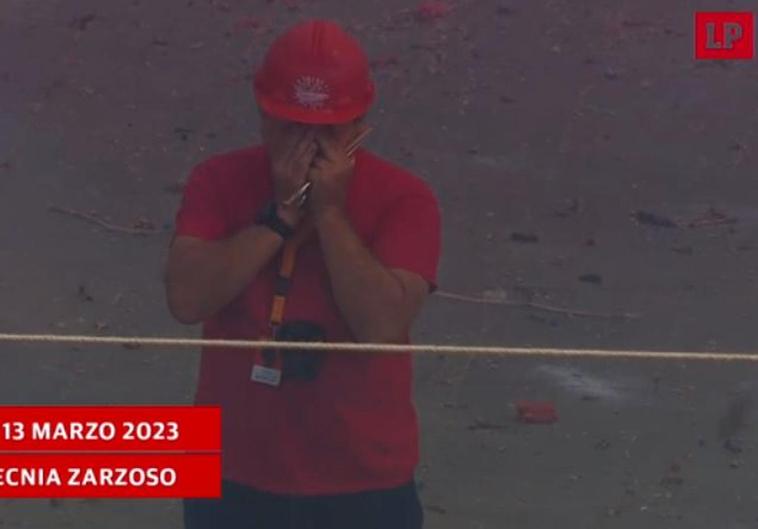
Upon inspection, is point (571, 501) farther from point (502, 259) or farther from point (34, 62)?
point (34, 62)

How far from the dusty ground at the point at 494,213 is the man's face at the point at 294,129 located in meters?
1.62

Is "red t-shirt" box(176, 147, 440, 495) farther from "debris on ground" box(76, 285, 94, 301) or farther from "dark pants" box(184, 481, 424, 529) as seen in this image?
"debris on ground" box(76, 285, 94, 301)

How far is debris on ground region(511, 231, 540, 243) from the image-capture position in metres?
5.82

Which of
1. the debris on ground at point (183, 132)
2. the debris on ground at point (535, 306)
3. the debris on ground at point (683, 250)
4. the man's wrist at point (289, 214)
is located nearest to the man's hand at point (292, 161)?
the man's wrist at point (289, 214)

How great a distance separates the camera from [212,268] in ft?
8.23

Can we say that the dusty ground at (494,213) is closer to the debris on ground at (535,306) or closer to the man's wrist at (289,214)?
the debris on ground at (535,306)

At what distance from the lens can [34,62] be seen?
751 centimetres

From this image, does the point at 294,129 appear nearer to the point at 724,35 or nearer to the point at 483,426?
the point at 483,426

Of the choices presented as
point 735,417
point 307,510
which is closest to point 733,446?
point 735,417

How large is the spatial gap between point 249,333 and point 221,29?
5.40 metres

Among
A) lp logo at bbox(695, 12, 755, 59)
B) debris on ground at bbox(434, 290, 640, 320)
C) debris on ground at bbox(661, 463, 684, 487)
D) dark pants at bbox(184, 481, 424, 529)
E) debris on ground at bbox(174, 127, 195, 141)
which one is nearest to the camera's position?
dark pants at bbox(184, 481, 424, 529)

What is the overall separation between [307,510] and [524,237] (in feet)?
11.0

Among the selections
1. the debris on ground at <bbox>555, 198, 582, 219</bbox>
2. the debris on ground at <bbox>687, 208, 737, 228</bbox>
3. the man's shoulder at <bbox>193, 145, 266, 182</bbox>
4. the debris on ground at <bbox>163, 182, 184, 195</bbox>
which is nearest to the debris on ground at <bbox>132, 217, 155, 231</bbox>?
the debris on ground at <bbox>163, 182, 184, 195</bbox>

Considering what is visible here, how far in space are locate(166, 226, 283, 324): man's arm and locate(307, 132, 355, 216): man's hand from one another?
0.08 m
